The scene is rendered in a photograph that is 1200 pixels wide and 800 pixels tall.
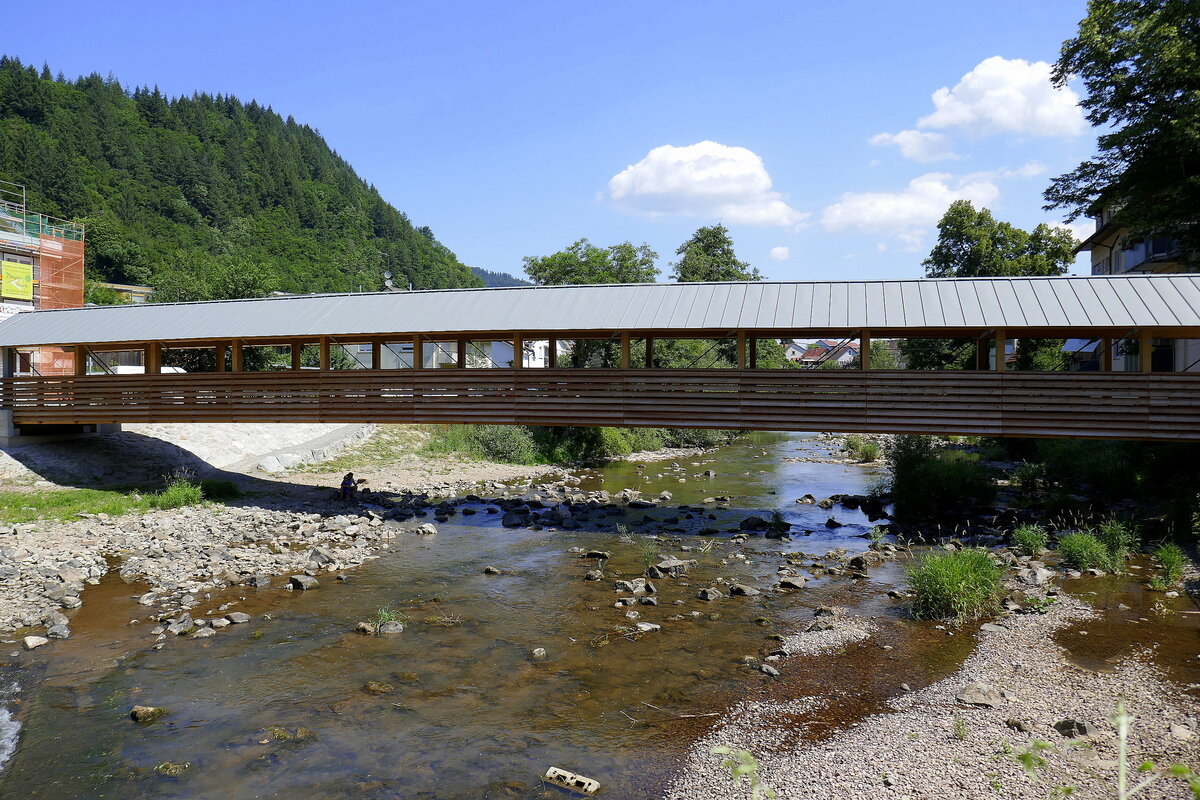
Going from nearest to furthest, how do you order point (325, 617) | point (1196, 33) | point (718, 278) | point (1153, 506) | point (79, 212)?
point (325, 617)
point (1153, 506)
point (1196, 33)
point (718, 278)
point (79, 212)

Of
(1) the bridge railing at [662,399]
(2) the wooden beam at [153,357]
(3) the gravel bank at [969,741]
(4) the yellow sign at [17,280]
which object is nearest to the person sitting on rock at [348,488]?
(1) the bridge railing at [662,399]

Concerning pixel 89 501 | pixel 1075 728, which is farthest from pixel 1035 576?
pixel 89 501

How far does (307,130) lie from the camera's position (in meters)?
140

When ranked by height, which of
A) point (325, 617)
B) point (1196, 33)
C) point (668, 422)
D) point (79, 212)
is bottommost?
point (325, 617)

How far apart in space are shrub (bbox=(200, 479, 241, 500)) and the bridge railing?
215 cm

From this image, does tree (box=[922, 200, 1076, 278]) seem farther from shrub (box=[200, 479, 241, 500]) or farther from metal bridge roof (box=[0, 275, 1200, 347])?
shrub (box=[200, 479, 241, 500])

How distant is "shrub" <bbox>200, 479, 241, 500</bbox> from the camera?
21.6 metres

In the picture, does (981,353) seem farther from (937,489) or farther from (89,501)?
(89,501)

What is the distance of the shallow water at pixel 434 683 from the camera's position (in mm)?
8258

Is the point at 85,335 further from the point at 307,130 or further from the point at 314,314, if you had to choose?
the point at 307,130

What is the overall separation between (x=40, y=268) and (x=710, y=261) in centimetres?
3696

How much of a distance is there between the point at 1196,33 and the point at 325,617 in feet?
89.7

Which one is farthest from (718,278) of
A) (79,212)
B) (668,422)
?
(79,212)

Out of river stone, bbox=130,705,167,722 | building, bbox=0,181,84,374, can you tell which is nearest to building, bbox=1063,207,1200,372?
river stone, bbox=130,705,167,722
